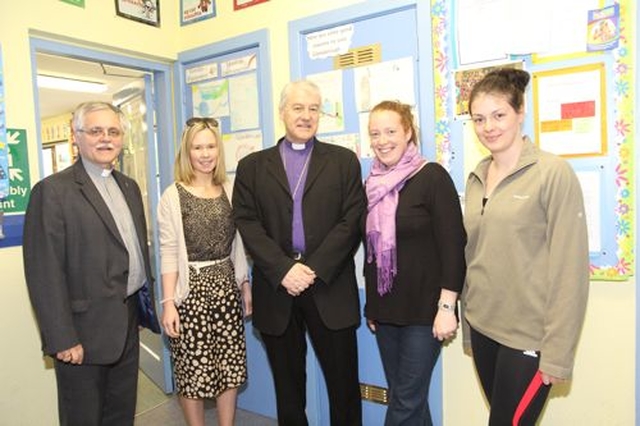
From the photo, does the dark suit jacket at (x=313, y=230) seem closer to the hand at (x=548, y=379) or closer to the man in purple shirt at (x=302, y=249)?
the man in purple shirt at (x=302, y=249)

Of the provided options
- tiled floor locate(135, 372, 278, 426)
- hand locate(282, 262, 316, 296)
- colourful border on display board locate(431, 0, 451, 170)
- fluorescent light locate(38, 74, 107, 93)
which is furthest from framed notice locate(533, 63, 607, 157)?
fluorescent light locate(38, 74, 107, 93)

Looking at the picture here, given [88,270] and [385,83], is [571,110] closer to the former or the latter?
[385,83]

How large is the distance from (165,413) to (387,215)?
6.43 feet

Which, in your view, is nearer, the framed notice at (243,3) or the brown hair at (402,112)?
the brown hair at (402,112)

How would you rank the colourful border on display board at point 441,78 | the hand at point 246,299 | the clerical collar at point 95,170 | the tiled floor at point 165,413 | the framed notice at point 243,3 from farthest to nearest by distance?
the tiled floor at point 165,413
the framed notice at point 243,3
the hand at point 246,299
the colourful border on display board at point 441,78
the clerical collar at point 95,170

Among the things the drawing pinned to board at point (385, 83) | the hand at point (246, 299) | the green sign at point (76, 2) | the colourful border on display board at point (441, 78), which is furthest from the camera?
the green sign at point (76, 2)

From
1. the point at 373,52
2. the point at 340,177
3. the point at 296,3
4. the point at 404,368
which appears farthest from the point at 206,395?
the point at 296,3

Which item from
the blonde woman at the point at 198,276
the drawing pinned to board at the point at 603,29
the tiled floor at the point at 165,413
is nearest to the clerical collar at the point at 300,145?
the blonde woman at the point at 198,276

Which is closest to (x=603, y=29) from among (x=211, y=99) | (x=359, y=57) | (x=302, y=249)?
(x=359, y=57)

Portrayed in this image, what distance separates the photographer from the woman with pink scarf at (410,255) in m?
1.66

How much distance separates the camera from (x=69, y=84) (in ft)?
17.5

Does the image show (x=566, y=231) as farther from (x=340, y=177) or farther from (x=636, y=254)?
(x=340, y=177)

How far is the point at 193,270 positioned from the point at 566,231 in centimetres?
144

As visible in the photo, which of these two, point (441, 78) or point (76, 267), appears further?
point (441, 78)
